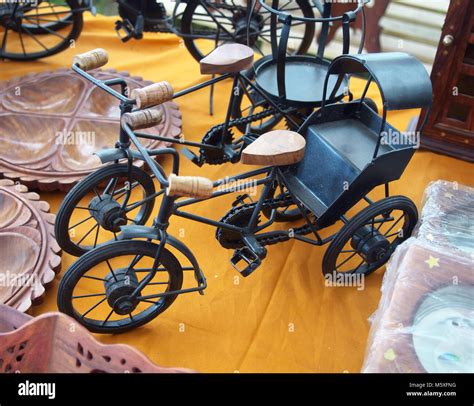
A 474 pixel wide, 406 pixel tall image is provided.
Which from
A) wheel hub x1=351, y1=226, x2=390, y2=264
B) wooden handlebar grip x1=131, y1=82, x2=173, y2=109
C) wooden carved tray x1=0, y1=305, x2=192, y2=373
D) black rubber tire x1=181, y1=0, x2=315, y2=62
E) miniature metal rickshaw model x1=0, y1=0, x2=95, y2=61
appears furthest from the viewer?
miniature metal rickshaw model x1=0, y1=0, x2=95, y2=61

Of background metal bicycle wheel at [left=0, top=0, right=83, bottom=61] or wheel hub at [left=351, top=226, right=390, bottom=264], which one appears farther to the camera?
background metal bicycle wheel at [left=0, top=0, right=83, bottom=61]

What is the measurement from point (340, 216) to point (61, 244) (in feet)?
3.66

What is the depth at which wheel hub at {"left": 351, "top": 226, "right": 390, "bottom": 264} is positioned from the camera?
7.52ft

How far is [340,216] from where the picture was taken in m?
2.27

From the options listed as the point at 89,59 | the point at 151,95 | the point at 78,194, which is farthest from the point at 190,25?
the point at 78,194

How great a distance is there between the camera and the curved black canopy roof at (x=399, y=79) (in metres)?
1.95

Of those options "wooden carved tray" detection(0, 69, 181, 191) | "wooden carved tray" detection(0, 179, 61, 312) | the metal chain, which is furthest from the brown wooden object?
"wooden carved tray" detection(0, 179, 61, 312)

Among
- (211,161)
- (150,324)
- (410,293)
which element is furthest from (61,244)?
(410,293)

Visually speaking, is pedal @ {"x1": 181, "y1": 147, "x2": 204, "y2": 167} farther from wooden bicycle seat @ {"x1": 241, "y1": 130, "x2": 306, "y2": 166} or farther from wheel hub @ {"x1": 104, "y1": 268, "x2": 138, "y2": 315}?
wheel hub @ {"x1": 104, "y1": 268, "x2": 138, "y2": 315}

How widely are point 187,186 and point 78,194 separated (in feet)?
2.08

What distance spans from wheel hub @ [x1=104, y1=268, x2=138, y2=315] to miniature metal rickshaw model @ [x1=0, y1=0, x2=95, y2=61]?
2.07 meters

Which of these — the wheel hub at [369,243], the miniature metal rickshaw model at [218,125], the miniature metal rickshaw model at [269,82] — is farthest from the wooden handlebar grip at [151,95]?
the wheel hub at [369,243]

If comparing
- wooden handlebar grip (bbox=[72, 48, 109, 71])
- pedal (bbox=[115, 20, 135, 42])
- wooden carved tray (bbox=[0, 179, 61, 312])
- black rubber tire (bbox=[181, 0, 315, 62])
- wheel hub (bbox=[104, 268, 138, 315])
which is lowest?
wooden carved tray (bbox=[0, 179, 61, 312])

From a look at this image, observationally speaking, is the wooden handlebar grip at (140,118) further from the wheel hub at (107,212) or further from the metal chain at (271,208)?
the metal chain at (271,208)
